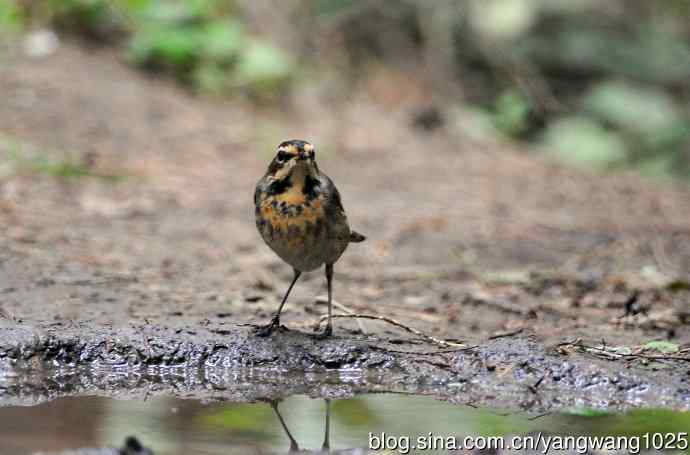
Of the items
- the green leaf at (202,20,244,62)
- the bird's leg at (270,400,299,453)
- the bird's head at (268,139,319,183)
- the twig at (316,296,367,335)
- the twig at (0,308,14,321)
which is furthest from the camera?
the green leaf at (202,20,244,62)

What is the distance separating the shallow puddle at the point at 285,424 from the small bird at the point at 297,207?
0.70 metres

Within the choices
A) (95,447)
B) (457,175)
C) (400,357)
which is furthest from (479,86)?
(95,447)

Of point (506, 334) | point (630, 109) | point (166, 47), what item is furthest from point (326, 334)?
point (630, 109)

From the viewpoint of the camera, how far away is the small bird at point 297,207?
4648 mm

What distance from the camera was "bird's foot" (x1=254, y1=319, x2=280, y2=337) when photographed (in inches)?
185

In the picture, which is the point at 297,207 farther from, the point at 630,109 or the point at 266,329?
the point at 630,109

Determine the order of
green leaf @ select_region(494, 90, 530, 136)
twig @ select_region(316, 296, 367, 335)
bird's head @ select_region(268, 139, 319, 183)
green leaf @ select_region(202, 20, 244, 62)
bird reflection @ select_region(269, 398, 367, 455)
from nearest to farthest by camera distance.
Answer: bird reflection @ select_region(269, 398, 367, 455)
bird's head @ select_region(268, 139, 319, 183)
twig @ select_region(316, 296, 367, 335)
green leaf @ select_region(202, 20, 244, 62)
green leaf @ select_region(494, 90, 530, 136)

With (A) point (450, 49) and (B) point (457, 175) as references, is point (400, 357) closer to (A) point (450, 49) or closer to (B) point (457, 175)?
(B) point (457, 175)

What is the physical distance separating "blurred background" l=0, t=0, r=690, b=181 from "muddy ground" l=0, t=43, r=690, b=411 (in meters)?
0.40

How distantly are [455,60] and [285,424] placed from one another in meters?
12.2

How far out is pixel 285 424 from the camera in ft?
12.8

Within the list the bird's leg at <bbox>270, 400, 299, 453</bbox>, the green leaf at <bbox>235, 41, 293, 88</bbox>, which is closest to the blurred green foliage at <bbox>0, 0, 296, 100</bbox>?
the green leaf at <bbox>235, 41, 293, 88</bbox>

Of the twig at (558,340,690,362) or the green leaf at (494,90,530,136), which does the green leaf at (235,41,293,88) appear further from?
the twig at (558,340,690,362)

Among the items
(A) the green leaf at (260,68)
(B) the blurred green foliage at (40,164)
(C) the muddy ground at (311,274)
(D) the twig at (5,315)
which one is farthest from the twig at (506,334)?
(A) the green leaf at (260,68)
